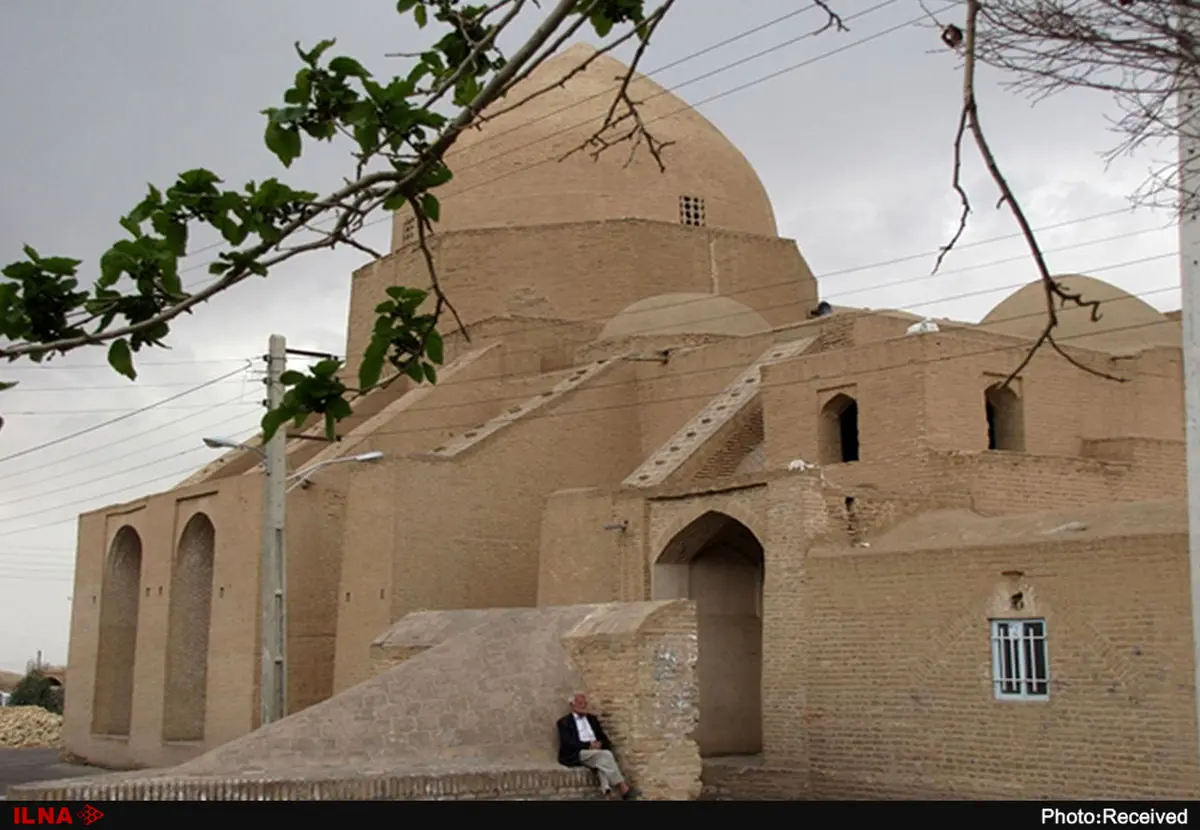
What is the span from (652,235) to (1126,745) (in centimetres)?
1549

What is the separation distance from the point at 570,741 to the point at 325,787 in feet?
8.21

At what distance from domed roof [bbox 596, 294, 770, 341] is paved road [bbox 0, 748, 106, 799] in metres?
10.3

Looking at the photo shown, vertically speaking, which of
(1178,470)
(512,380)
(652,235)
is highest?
(652,235)

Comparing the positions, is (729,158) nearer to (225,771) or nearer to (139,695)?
(139,695)

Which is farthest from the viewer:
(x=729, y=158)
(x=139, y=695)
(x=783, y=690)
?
(x=729, y=158)

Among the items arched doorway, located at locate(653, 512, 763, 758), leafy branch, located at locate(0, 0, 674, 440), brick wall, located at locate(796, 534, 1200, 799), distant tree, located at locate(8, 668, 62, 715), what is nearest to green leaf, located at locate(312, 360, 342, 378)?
leafy branch, located at locate(0, 0, 674, 440)

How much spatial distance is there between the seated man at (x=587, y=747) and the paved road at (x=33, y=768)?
9324mm

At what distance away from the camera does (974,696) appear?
1370 cm

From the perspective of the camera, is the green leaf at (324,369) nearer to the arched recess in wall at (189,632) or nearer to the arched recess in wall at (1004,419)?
the arched recess in wall at (1004,419)

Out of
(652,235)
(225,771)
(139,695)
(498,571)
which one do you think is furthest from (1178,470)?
(139,695)

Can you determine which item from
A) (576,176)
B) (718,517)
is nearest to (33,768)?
(718,517)
